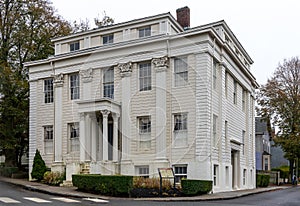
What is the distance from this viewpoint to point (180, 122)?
26281mm

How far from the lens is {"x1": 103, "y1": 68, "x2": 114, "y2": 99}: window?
29.1 m

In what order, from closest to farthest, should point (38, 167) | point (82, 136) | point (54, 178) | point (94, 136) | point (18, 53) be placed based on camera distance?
point (54, 178)
point (82, 136)
point (94, 136)
point (38, 167)
point (18, 53)

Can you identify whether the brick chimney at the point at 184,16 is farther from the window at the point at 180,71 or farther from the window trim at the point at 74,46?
the window trim at the point at 74,46

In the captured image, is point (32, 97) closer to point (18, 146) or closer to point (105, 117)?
point (18, 146)

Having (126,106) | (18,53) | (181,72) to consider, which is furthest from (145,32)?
(18,53)

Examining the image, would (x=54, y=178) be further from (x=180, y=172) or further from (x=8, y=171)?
(x=180, y=172)

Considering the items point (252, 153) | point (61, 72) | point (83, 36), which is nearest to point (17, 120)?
point (61, 72)

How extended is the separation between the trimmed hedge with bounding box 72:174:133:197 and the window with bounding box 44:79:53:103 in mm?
9694

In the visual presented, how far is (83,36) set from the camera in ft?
Result: 104

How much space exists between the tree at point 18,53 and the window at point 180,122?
13.3 m

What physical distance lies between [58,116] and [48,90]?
2.27m

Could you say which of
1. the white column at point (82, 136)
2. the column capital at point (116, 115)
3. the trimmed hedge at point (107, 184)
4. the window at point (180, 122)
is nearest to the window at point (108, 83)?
the column capital at point (116, 115)

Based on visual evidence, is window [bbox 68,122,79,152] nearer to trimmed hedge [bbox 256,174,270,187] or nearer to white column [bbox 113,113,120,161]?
white column [bbox 113,113,120,161]

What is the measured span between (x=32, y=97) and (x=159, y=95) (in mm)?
10353
